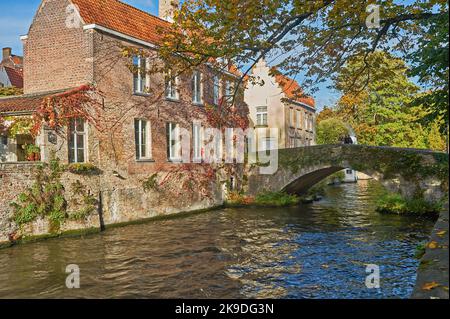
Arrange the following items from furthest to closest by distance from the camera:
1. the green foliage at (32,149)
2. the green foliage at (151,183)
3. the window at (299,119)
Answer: the window at (299,119) → the green foliage at (151,183) → the green foliage at (32,149)

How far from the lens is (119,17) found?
1822 centimetres

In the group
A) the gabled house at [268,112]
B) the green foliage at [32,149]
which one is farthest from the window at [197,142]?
the gabled house at [268,112]

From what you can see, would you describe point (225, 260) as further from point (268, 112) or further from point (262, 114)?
point (262, 114)

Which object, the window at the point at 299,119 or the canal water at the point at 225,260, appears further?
the window at the point at 299,119

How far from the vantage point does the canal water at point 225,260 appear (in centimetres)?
902

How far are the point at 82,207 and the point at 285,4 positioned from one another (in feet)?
33.1

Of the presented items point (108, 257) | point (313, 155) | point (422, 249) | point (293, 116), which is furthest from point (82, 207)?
point (293, 116)

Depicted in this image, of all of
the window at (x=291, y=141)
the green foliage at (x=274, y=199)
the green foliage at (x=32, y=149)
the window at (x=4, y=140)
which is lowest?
the green foliage at (x=274, y=199)

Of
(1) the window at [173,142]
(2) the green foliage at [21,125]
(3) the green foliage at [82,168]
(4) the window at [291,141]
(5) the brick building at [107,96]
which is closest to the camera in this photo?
(2) the green foliage at [21,125]

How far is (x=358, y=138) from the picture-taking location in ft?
138

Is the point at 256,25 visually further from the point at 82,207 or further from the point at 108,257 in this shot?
the point at 82,207

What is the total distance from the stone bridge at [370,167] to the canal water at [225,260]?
2.05 meters

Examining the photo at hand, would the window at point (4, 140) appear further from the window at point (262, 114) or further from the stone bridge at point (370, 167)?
the window at point (262, 114)

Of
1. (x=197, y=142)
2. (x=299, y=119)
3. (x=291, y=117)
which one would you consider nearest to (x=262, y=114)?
(x=291, y=117)
